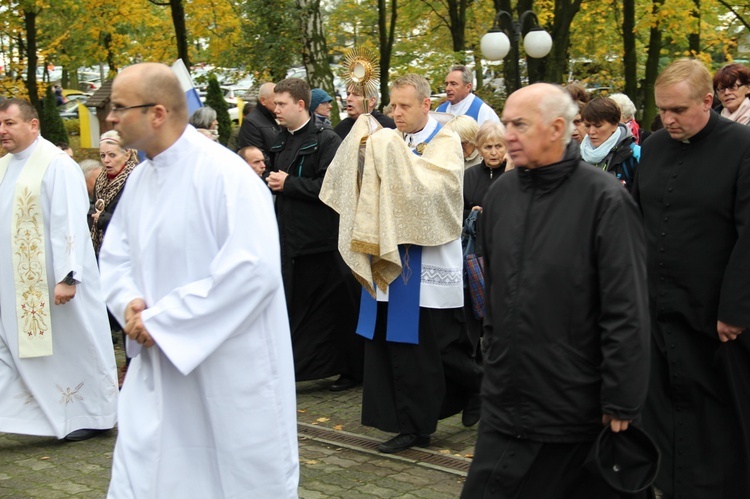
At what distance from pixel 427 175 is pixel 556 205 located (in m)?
2.55

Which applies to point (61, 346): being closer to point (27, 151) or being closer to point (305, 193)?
point (27, 151)

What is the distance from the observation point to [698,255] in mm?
4707

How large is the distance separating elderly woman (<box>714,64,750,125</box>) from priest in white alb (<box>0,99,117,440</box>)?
173 inches

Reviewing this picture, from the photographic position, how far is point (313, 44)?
17.0 meters

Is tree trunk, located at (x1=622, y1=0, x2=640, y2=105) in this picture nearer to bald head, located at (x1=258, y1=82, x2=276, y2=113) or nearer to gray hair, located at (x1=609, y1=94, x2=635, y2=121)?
gray hair, located at (x1=609, y1=94, x2=635, y2=121)

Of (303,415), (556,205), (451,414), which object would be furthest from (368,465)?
(556,205)

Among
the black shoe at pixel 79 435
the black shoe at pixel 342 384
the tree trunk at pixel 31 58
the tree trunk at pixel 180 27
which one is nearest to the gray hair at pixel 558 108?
the black shoe at pixel 79 435

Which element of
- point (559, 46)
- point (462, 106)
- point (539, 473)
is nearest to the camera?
point (539, 473)

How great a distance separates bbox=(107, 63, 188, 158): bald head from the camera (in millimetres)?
4004

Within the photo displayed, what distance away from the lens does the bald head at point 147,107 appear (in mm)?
4004

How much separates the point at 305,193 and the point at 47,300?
190cm

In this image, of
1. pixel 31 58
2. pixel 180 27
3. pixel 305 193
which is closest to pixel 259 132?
pixel 305 193

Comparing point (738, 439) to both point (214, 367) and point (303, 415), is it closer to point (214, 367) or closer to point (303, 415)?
point (214, 367)

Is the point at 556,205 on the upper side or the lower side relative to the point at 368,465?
upper
